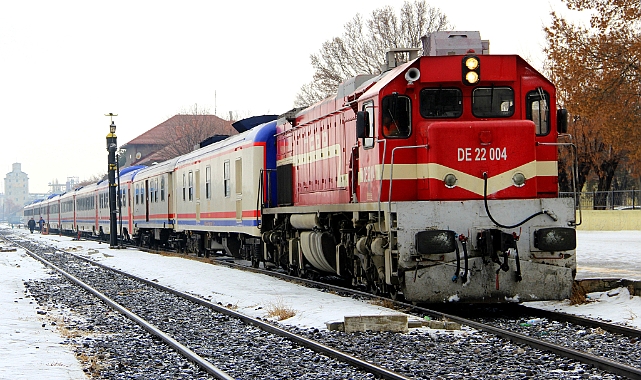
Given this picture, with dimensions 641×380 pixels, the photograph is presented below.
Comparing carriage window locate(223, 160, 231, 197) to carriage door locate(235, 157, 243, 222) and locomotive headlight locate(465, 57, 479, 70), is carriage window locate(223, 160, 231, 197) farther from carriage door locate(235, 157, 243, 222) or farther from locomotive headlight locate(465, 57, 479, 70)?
locomotive headlight locate(465, 57, 479, 70)

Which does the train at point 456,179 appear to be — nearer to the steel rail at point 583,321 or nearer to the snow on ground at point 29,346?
the steel rail at point 583,321

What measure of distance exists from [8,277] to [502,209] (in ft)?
48.5

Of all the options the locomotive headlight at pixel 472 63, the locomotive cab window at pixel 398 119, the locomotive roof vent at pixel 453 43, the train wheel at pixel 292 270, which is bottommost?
the train wheel at pixel 292 270

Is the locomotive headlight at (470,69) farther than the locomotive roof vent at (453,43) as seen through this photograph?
No

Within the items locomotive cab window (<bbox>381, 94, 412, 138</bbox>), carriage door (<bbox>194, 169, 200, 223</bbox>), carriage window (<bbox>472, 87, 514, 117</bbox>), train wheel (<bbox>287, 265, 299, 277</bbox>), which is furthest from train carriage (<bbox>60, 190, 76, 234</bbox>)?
carriage window (<bbox>472, 87, 514, 117</bbox>)

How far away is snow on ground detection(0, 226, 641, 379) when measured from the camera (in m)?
9.26

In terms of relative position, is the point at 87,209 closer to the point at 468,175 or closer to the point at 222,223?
the point at 222,223

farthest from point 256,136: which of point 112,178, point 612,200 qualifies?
point 612,200

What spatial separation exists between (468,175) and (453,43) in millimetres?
2084

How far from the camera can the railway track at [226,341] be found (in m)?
8.16

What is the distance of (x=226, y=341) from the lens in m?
10.2

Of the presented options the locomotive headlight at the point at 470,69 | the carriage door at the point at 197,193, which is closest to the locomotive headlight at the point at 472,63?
the locomotive headlight at the point at 470,69

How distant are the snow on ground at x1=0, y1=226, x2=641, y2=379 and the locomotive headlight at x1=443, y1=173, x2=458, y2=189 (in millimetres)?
1929

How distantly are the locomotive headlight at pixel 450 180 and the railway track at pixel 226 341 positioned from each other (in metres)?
3.15
